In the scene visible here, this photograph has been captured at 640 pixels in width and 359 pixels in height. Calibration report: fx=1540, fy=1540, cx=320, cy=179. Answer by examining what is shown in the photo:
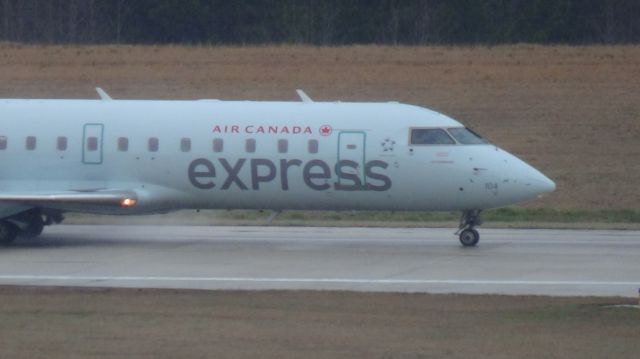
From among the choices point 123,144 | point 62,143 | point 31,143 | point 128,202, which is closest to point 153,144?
point 123,144

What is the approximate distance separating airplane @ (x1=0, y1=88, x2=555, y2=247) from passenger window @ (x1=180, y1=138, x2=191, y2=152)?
2 centimetres

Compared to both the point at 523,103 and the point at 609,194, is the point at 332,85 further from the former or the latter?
the point at 609,194

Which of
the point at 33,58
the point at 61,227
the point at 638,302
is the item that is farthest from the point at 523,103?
the point at 638,302

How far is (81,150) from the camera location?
25.8m

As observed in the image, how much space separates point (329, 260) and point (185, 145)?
3707 mm

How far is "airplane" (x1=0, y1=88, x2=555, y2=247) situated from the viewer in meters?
25.0

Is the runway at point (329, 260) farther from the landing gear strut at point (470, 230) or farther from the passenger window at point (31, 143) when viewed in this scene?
the passenger window at point (31, 143)

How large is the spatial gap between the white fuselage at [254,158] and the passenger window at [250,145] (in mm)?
17

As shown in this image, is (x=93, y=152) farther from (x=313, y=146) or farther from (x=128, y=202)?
(x=313, y=146)

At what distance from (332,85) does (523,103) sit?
6305 millimetres

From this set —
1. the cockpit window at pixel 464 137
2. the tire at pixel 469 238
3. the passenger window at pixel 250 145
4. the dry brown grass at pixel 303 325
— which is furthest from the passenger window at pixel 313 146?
the dry brown grass at pixel 303 325

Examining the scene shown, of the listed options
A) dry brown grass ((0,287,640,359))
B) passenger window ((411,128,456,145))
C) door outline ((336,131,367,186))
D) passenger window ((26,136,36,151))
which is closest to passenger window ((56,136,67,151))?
passenger window ((26,136,36,151))

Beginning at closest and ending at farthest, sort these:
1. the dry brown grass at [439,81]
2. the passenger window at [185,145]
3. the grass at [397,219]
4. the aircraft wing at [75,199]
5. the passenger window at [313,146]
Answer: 1. the aircraft wing at [75,199]
2. the passenger window at [313,146]
3. the passenger window at [185,145]
4. the grass at [397,219]
5. the dry brown grass at [439,81]

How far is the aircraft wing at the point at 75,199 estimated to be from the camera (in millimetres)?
24938
